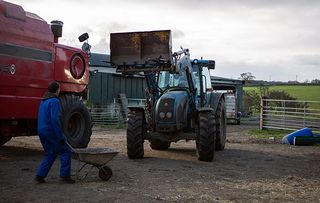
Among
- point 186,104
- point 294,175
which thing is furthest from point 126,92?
point 294,175

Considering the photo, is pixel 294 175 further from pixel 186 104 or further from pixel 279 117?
pixel 279 117

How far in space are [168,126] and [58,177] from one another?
324 centimetres

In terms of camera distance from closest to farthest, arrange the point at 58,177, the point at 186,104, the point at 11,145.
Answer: the point at 58,177
the point at 186,104
the point at 11,145

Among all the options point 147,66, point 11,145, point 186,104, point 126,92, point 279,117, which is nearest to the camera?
point 147,66

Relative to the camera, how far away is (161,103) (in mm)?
10391

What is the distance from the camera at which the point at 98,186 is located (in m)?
7.12

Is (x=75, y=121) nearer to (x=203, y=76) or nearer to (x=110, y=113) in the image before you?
(x=203, y=76)

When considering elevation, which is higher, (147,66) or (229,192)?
(147,66)

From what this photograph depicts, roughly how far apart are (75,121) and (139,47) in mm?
2404

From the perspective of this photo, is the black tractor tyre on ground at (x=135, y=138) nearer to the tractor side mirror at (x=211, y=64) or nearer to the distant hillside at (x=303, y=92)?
the tractor side mirror at (x=211, y=64)

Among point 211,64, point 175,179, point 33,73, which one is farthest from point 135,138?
point 211,64

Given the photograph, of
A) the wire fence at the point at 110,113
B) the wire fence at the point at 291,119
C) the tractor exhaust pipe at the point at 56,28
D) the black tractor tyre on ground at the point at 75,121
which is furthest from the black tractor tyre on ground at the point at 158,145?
the wire fence at the point at 110,113

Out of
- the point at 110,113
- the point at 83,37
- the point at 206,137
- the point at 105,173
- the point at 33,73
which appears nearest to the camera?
the point at 105,173

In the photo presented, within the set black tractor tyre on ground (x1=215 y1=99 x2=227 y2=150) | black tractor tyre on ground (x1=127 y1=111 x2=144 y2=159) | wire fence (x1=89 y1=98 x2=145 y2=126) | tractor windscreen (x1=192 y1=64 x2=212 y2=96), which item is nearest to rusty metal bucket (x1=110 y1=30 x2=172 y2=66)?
black tractor tyre on ground (x1=127 y1=111 x2=144 y2=159)
